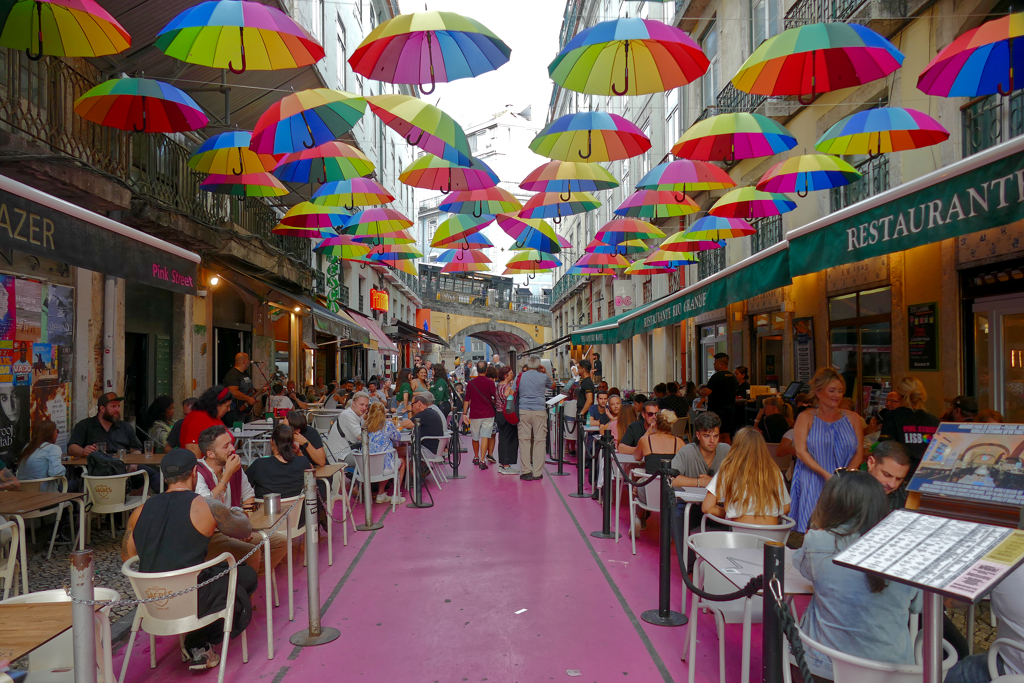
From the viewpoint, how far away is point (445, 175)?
844 centimetres

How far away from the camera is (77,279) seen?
7.95 metres

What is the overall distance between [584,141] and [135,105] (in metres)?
4.79

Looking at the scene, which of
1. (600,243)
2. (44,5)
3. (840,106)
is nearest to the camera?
(44,5)

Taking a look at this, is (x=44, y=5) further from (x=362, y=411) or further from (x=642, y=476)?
(x=642, y=476)

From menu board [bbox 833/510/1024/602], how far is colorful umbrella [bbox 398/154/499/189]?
712 centimetres

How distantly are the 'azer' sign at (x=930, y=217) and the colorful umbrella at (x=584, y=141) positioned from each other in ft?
8.59

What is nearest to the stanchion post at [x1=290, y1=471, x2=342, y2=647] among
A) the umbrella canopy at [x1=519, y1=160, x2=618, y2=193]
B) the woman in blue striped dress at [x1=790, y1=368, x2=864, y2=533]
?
the woman in blue striped dress at [x1=790, y1=368, x2=864, y2=533]

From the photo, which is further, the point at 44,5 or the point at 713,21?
the point at 713,21

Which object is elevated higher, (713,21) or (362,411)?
(713,21)

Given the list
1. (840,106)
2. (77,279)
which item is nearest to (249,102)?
(77,279)

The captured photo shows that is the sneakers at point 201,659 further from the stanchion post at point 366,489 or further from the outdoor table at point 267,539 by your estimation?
the stanchion post at point 366,489

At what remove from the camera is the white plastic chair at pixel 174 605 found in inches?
129

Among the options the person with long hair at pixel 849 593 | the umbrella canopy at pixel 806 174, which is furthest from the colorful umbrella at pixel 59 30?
the umbrella canopy at pixel 806 174

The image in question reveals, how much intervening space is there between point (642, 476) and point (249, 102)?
10.6 m
